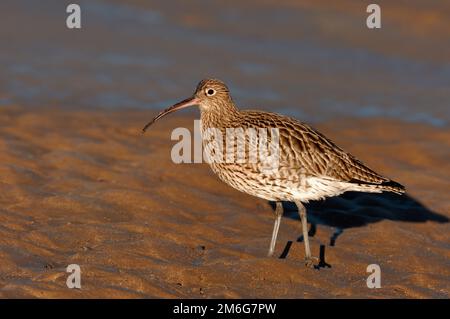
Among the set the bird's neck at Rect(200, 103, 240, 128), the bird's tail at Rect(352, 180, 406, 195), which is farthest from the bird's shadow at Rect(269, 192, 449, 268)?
the bird's neck at Rect(200, 103, 240, 128)

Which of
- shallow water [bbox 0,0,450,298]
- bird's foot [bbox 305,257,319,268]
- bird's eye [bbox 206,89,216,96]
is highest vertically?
bird's eye [bbox 206,89,216,96]

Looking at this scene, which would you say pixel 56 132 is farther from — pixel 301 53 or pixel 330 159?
pixel 301 53

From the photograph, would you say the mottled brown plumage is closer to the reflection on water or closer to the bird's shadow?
the bird's shadow

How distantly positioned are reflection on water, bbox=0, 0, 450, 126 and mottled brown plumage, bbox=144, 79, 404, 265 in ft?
17.6

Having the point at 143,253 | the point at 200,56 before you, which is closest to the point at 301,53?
the point at 200,56

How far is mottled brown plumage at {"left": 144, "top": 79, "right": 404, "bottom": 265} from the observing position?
1046cm

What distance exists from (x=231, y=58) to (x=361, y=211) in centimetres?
754

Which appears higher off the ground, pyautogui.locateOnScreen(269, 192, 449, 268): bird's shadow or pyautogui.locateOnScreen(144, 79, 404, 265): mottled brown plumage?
pyautogui.locateOnScreen(144, 79, 404, 265): mottled brown plumage

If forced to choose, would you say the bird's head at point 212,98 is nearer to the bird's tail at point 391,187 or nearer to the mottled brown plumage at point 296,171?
the mottled brown plumage at point 296,171

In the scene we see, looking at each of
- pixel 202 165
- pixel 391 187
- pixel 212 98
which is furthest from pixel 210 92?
pixel 391 187

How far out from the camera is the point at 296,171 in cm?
1050

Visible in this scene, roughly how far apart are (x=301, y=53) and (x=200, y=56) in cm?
218

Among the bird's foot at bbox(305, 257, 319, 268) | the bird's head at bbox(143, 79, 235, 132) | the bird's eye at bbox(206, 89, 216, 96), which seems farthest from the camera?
the bird's eye at bbox(206, 89, 216, 96)

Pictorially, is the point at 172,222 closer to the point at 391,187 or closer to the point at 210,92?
the point at 210,92
